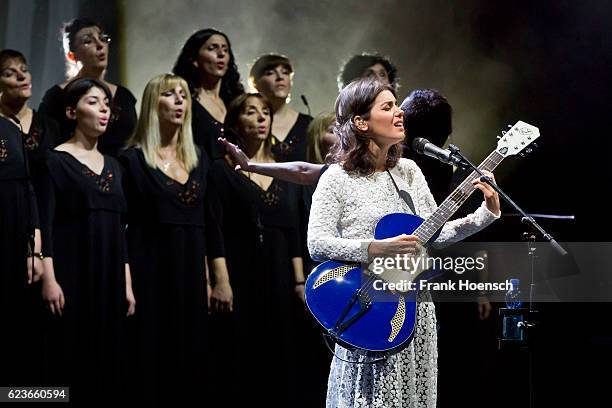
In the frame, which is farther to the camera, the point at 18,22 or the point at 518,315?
the point at 18,22

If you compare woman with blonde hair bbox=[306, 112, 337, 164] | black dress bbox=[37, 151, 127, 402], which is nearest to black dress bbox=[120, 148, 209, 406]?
black dress bbox=[37, 151, 127, 402]

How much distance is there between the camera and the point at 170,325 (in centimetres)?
515

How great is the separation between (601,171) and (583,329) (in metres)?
1.17

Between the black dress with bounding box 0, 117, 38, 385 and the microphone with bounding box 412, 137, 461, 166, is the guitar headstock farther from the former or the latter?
the black dress with bounding box 0, 117, 38, 385

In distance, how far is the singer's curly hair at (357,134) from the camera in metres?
3.58

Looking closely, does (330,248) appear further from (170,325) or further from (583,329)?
(583,329)

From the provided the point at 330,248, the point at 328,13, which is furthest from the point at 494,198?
the point at 328,13

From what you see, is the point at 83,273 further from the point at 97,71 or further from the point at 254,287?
the point at 97,71

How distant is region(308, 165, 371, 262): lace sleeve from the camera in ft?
11.2

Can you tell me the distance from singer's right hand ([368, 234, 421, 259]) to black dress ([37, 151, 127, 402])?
6.90ft

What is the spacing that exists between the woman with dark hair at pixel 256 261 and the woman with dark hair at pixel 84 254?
1.96 ft

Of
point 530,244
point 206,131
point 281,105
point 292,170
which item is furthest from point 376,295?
point 281,105

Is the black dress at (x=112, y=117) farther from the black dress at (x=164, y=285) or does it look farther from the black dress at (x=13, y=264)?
the black dress at (x=13, y=264)

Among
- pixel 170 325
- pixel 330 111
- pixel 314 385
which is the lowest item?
pixel 314 385
